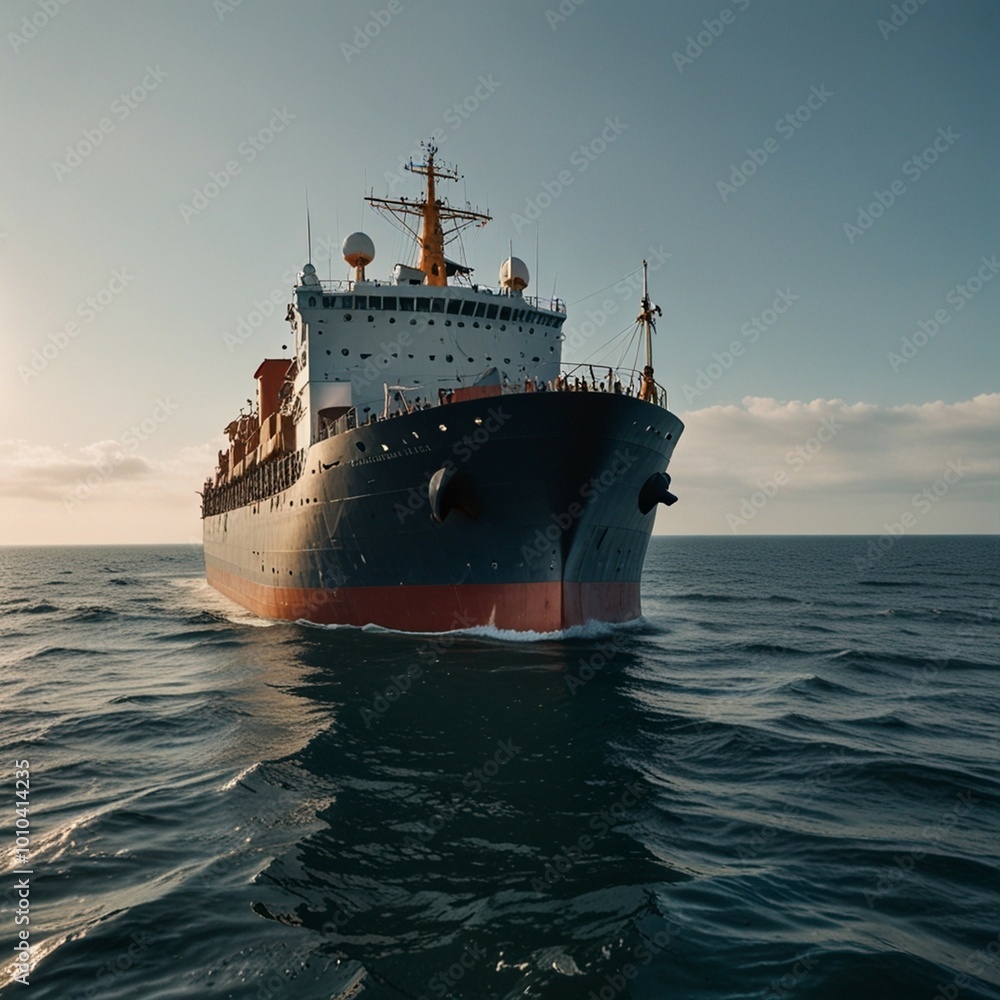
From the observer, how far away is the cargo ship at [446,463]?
1738 cm

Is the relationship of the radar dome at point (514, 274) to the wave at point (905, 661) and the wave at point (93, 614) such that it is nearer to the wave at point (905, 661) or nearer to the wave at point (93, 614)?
the wave at point (905, 661)

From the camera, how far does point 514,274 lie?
2684cm

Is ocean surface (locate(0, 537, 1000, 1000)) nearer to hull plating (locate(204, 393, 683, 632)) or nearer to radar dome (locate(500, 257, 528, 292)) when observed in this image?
hull plating (locate(204, 393, 683, 632))

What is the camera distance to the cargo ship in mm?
17375

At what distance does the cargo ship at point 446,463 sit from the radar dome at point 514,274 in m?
0.08

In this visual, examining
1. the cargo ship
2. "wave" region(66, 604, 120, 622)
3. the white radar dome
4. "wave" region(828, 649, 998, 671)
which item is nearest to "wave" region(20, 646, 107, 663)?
the cargo ship

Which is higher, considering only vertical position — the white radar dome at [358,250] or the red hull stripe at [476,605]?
the white radar dome at [358,250]

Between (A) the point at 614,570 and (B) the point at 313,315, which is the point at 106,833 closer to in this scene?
(A) the point at 614,570

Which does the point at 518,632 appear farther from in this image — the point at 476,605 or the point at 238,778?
the point at 238,778

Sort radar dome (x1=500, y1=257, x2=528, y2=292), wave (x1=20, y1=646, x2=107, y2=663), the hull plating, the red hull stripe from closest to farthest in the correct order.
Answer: the hull plating → the red hull stripe → wave (x1=20, y1=646, x2=107, y2=663) → radar dome (x1=500, y1=257, x2=528, y2=292)

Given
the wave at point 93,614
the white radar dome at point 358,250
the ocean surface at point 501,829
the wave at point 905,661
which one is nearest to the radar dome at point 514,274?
the white radar dome at point 358,250

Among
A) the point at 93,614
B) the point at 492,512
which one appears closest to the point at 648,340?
the point at 492,512

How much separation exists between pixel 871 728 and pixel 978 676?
793 centimetres

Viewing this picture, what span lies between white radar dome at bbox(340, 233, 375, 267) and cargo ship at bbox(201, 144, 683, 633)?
2.2 inches
